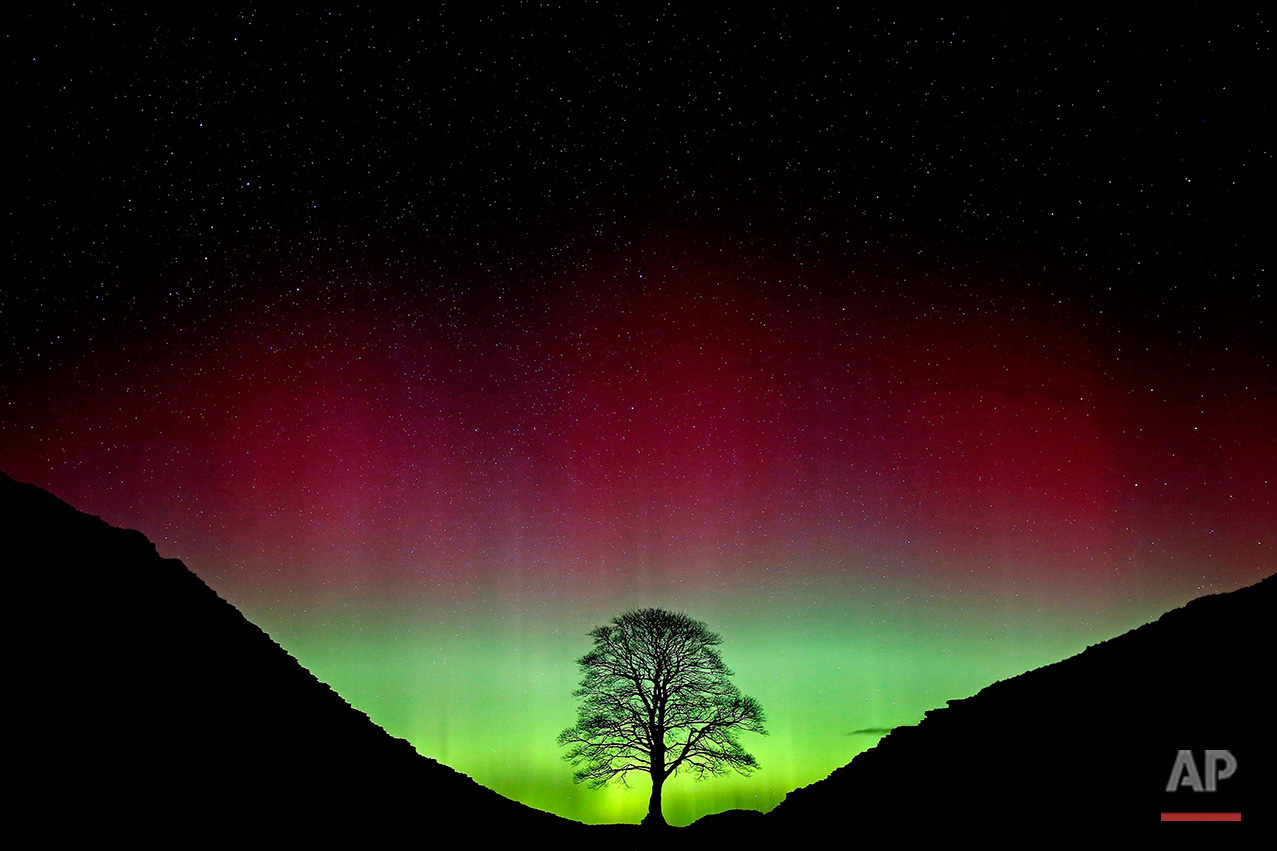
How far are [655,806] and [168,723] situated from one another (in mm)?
19612

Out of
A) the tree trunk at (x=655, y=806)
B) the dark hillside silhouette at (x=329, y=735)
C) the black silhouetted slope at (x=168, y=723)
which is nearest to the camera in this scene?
the dark hillside silhouette at (x=329, y=735)

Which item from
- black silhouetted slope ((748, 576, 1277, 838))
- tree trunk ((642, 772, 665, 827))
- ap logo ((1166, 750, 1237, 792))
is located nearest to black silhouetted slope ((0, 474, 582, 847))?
tree trunk ((642, 772, 665, 827))

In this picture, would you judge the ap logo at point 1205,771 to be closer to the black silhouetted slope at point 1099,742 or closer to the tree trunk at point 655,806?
the black silhouetted slope at point 1099,742

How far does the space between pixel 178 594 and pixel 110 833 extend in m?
10.5

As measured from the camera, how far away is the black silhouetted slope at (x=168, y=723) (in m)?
11.3

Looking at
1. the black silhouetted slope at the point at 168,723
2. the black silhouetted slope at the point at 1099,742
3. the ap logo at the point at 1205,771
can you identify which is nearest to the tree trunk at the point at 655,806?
the black silhouetted slope at the point at 168,723

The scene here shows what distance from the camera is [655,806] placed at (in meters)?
27.5

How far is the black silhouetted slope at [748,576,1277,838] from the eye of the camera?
31.4 ft

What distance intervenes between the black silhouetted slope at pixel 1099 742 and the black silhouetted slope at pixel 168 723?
35.9 feet

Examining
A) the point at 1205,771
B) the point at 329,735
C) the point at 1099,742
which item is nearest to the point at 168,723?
the point at 329,735

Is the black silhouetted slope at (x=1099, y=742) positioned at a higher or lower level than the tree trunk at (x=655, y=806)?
higher

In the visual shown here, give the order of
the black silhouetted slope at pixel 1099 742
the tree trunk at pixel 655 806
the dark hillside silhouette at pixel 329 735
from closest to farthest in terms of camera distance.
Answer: the black silhouetted slope at pixel 1099 742 → the dark hillside silhouette at pixel 329 735 → the tree trunk at pixel 655 806

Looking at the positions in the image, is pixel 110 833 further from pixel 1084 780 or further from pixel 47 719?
pixel 1084 780

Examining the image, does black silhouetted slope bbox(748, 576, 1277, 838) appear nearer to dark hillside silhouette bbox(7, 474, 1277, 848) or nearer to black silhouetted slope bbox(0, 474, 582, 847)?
dark hillside silhouette bbox(7, 474, 1277, 848)
